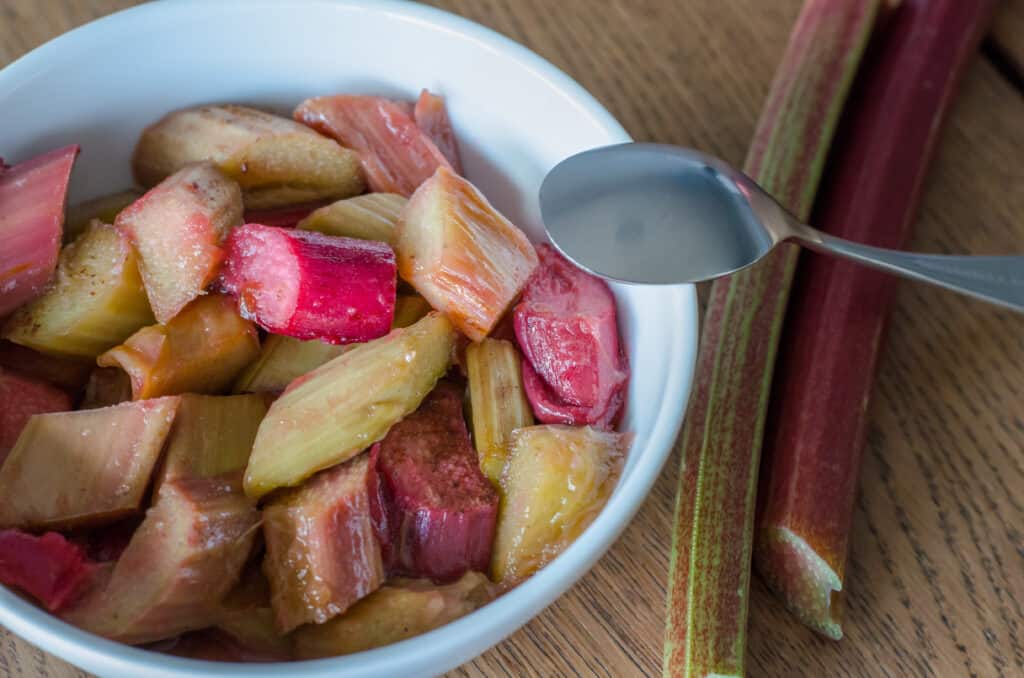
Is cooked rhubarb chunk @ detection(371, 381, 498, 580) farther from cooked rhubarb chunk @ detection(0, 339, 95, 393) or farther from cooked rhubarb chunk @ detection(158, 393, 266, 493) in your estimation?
cooked rhubarb chunk @ detection(0, 339, 95, 393)

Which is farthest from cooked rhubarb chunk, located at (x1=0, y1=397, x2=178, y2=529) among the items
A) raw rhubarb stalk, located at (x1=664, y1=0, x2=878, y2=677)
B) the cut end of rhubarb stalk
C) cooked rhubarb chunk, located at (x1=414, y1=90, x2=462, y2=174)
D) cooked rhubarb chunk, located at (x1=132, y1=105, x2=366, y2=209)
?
the cut end of rhubarb stalk

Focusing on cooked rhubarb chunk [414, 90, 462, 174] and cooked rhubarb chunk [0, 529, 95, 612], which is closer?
cooked rhubarb chunk [0, 529, 95, 612]

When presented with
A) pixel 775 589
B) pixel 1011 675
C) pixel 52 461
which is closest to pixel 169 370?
pixel 52 461

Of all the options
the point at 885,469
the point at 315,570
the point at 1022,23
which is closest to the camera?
the point at 315,570

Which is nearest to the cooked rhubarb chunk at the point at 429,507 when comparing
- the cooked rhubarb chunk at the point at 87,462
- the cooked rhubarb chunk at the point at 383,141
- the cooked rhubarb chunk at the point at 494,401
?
the cooked rhubarb chunk at the point at 494,401

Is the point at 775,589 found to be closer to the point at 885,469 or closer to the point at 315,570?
the point at 885,469

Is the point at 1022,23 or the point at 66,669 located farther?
the point at 1022,23
